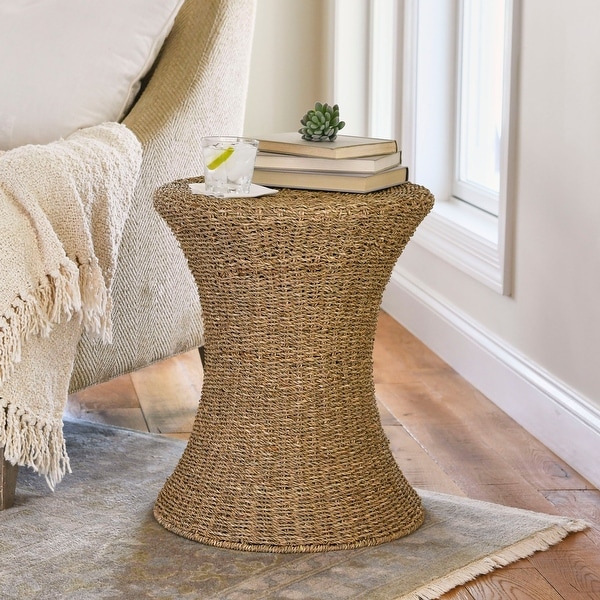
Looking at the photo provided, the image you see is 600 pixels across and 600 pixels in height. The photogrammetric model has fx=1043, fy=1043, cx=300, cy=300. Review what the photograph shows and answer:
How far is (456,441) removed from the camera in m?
1.93

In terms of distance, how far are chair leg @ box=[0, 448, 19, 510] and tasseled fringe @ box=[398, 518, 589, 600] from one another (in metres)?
0.62

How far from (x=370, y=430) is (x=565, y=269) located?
55 cm

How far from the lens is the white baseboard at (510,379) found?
177 cm

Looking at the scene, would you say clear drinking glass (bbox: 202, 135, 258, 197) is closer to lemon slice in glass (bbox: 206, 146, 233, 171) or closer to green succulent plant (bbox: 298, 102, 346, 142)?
lemon slice in glass (bbox: 206, 146, 233, 171)

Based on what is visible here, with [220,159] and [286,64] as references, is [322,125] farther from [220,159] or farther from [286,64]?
[286,64]

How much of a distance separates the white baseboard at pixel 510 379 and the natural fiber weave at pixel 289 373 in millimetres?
417

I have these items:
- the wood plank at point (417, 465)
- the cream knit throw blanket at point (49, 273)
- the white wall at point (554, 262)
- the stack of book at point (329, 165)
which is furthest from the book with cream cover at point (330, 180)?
the wood plank at point (417, 465)

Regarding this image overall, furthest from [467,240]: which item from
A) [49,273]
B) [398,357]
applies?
[49,273]

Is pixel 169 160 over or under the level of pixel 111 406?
over

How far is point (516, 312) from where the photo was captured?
2047mm

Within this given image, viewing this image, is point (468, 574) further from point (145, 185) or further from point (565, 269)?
point (145, 185)

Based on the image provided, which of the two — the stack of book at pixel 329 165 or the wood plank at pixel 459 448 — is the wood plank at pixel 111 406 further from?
the stack of book at pixel 329 165

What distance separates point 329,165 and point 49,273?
419 mm

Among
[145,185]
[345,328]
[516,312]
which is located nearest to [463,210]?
[516,312]
